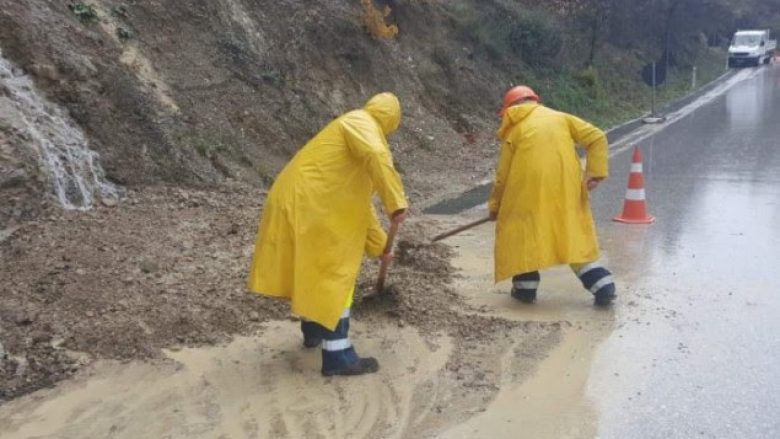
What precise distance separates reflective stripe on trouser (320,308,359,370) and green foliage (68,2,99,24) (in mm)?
5709

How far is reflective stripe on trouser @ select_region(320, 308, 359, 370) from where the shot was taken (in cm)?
470

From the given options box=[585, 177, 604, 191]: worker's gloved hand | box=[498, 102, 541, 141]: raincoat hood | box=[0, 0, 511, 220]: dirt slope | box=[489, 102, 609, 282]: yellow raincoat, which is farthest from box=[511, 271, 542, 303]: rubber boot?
box=[0, 0, 511, 220]: dirt slope

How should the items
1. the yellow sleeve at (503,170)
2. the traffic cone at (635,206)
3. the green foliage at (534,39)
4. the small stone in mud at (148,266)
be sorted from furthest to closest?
the green foliage at (534,39) → the traffic cone at (635,206) → the yellow sleeve at (503,170) → the small stone in mud at (148,266)

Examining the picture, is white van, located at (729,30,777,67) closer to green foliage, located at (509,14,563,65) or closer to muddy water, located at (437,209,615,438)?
green foliage, located at (509,14,563,65)

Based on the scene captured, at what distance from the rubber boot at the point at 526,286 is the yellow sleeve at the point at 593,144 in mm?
834

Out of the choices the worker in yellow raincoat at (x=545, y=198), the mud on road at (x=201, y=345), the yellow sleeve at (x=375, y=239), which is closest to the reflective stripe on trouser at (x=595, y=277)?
the worker in yellow raincoat at (x=545, y=198)

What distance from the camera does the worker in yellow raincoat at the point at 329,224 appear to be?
4.52 m

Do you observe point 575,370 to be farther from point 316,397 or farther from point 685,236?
point 685,236

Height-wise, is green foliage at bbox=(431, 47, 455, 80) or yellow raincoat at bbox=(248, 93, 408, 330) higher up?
yellow raincoat at bbox=(248, 93, 408, 330)

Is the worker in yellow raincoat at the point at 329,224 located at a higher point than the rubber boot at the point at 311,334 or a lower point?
higher

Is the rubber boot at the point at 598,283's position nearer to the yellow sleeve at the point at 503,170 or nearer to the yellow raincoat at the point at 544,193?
the yellow raincoat at the point at 544,193

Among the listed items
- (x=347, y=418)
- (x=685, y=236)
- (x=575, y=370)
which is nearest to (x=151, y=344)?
(x=347, y=418)

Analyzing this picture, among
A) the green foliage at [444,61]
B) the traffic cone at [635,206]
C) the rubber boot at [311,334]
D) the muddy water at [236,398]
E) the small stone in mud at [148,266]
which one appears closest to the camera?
the muddy water at [236,398]

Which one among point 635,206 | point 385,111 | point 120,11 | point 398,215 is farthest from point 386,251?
point 120,11
